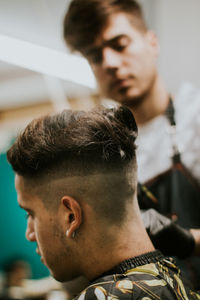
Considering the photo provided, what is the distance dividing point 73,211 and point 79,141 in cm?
23

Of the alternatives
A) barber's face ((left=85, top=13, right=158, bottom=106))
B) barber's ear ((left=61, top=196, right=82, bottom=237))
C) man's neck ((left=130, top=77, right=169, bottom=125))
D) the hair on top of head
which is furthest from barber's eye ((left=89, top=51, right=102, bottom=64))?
barber's ear ((left=61, top=196, right=82, bottom=237))

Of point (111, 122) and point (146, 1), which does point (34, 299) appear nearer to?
point (111, 122)

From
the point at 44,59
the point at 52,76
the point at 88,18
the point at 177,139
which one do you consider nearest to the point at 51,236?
the point at 177,139

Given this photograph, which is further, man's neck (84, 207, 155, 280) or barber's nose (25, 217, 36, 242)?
barber's nose (25, 217, 36, 242)

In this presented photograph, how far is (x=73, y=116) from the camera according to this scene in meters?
0.99

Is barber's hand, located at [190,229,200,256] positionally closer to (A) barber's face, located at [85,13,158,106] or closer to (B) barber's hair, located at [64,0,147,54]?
(A) barber's face, located at [85,13,158,106]

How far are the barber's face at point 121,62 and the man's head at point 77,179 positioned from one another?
0.85 meters

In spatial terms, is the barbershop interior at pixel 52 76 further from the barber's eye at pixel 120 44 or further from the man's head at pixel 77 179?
the man's head at pixel 77 179

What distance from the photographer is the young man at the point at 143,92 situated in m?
1.59

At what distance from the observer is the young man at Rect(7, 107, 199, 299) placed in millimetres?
942

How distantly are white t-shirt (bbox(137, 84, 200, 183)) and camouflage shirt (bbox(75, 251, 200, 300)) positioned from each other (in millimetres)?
718

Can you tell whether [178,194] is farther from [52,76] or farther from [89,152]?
[52,76]

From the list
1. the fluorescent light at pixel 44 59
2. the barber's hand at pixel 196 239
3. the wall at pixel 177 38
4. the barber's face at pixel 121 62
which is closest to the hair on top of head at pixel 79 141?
the barber's hand at pixel 196 239

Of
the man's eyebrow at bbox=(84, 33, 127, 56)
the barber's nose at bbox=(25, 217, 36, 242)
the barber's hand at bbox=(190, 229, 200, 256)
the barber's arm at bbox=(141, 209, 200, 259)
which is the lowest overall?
the barber's hand at bbox=(190, 229, 200, 256)
